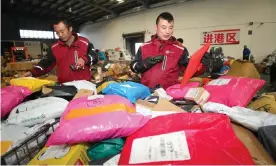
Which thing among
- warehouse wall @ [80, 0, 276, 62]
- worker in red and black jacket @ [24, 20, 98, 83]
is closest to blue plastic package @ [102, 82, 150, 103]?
worker in red and black jacket @ [24, 20, 98, 83]

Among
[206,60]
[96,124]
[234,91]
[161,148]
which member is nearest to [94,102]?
[96,124]

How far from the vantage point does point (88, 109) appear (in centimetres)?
70

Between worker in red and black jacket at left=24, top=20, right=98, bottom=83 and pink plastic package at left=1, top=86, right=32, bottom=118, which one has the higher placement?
worker in red and black jacket at left=24, top=20, right=98, bottom=83

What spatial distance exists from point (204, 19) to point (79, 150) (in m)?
8.04

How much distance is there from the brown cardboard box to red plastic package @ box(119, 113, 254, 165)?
0.08 metres

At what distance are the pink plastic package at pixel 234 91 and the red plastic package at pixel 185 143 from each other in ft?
1.12

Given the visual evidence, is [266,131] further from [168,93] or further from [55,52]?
[55,52]

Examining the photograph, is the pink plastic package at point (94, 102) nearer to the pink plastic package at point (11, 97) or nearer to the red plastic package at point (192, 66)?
the pink plastic package at point (11, 97)

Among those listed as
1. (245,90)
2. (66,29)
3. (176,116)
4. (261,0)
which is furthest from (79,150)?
(261,0)

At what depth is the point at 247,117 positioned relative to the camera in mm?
711

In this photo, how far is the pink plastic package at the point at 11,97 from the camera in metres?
0.87

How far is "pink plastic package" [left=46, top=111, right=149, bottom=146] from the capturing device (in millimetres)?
595

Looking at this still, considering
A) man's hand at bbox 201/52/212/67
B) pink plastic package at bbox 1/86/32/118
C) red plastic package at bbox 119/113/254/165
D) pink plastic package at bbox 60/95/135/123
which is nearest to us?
red plastic package at bbox 119/113/254/165

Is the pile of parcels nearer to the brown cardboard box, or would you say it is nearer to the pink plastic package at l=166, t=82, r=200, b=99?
the brown cardboard box
